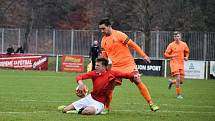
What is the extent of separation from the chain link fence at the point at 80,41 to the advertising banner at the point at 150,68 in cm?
243

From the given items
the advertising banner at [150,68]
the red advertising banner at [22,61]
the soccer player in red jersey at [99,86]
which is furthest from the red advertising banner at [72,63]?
the soccer player in red jersey at [99,86]

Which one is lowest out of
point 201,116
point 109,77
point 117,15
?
point 201,116

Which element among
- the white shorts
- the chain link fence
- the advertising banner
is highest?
the chain link fence

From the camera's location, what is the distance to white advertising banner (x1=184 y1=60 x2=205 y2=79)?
39781mm

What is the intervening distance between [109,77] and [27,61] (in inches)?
1209

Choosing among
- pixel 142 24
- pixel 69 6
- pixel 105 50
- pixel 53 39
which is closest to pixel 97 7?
pixel 69 6

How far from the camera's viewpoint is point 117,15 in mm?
59844

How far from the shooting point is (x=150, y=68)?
41344mm

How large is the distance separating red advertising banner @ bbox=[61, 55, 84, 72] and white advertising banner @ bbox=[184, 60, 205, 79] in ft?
25.3

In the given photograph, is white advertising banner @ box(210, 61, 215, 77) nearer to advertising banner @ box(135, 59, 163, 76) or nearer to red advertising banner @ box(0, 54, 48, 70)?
advertising banner @ box(135, 59, 163, 76)

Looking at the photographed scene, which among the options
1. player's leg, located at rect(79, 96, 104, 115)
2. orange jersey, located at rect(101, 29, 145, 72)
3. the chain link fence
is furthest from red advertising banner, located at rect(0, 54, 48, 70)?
player's leg, located at rect(79, 96, 104, 115)

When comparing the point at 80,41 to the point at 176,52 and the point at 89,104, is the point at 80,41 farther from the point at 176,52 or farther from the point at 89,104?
the point at 89,104

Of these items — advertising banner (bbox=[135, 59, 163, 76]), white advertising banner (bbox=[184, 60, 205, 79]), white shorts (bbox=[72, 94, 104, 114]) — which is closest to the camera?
white shorts (bbox=[72, 94, 104, 114])

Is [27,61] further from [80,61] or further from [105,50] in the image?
[105,50]
